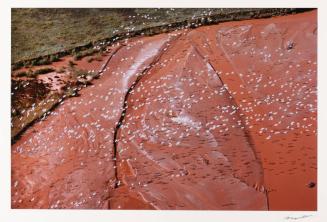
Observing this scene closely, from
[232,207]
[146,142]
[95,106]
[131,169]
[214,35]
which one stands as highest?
[214,35]

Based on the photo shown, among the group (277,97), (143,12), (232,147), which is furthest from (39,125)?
(277,97)

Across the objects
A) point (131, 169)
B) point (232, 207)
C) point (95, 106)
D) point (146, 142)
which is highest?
point (95, 106)

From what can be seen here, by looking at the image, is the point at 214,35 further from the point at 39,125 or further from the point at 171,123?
the point at 39,125

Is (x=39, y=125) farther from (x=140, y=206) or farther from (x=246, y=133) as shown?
(x=246, y=133)

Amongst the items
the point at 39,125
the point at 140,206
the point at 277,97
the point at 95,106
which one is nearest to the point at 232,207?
the point at 140,206

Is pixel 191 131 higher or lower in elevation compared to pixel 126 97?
lower
